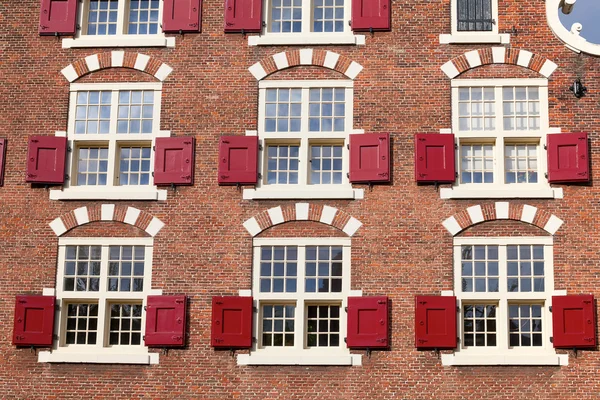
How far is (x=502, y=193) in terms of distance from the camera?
1972cm

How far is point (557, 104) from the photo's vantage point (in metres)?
20.2

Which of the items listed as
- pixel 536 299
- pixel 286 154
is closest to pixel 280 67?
pixel 286 154

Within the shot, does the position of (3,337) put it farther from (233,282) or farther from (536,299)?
(536,299)

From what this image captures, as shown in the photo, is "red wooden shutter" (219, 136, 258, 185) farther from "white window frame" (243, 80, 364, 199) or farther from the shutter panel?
the shutter panel

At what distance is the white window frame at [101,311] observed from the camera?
19422mm

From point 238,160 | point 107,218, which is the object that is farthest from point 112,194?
point 238,160

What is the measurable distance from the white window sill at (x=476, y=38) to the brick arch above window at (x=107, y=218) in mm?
7321

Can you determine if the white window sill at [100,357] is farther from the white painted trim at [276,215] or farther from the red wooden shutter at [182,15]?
the red wooden shutter at [182,15]

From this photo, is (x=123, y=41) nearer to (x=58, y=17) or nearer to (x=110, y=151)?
(x=58, y=17)

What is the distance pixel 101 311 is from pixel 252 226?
3.60 metres

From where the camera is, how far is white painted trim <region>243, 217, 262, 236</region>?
65.2ft

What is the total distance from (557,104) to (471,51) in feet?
7.06

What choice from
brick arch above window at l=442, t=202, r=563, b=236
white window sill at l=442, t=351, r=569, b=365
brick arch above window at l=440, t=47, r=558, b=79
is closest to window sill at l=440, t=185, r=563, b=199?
brick arch above window at l=442, t=202, r=563, b=236

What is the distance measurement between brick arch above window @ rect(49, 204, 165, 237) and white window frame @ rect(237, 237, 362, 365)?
2245 millimetres
